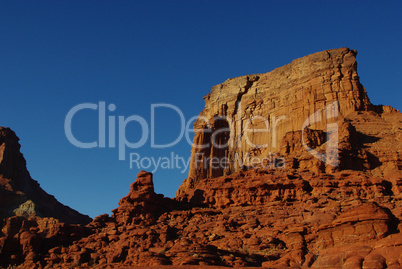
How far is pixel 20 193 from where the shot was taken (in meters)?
86.8

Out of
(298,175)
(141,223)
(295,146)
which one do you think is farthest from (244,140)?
(141,223)

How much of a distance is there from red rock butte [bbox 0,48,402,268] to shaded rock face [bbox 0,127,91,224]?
25cm

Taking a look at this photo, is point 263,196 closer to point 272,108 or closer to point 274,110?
point 274,110

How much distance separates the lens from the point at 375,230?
1437 inches

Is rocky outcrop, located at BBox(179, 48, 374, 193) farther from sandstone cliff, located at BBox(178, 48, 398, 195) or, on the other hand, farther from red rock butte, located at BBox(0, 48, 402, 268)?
red rock butte, located at BBox(0, 48, 402, 268)

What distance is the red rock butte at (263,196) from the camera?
41469mm

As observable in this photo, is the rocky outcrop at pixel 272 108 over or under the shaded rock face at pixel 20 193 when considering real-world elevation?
over

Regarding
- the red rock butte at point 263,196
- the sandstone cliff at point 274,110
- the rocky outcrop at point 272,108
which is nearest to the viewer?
the red rock butte at point 263,196

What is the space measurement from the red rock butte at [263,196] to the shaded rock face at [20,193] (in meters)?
0.25

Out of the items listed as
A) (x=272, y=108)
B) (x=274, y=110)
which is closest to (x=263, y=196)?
(x=274, y=110)

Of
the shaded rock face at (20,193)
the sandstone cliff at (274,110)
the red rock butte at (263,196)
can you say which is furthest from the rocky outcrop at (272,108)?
the shaded rock face at (20,193)

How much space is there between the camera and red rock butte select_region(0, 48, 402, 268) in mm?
41469

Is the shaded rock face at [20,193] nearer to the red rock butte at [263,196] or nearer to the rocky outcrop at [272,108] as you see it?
the red rock butte at [263,196]

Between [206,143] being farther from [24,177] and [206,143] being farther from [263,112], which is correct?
[24,177]
